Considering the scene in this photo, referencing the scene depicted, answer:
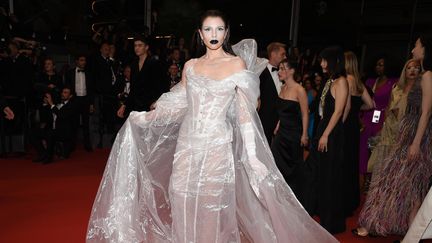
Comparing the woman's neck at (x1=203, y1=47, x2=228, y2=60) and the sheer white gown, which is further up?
the woman's neck at (x1=203, y1=47, x2=228, y2=60)

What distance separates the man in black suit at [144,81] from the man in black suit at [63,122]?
185 centimetres

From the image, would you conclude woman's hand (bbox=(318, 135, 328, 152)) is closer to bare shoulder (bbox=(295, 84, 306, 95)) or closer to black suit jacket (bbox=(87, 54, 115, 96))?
bare shoulder (bbox=(295, 84, 306, 95))

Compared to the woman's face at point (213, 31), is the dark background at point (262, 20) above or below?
above

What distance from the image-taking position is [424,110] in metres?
2.71

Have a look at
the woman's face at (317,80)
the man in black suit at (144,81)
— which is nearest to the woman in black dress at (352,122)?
the man in black suit at (144,81)

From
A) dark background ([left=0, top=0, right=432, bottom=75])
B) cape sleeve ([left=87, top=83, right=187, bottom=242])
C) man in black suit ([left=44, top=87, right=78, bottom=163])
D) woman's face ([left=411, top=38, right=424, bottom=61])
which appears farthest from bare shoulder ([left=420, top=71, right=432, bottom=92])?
dark background ([left=0, top=0, right=432, bottom=75])

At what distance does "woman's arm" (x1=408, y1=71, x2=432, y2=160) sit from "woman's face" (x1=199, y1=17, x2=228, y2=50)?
4.85 ft

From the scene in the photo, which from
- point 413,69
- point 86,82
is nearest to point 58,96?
point 86,82

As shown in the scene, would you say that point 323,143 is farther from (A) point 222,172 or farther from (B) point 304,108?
(A) point 222,172

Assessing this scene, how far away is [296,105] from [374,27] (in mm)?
5796

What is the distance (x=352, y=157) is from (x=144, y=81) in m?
2.07

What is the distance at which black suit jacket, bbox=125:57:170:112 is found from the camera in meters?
3.83

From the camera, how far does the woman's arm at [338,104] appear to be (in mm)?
2963

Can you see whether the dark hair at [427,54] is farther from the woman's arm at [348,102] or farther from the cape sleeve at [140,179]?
the cape sleeve at [140,179]
